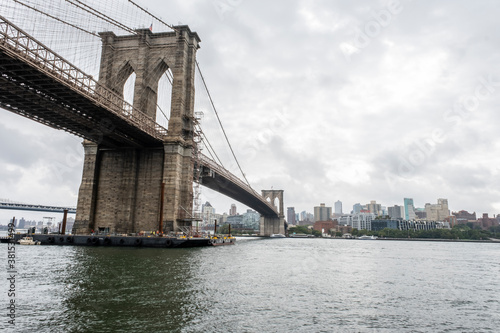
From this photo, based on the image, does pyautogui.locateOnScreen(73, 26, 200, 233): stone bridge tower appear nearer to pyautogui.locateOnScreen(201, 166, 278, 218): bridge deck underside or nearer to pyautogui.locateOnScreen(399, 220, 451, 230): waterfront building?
pyautogui.locateOnScreen(201, 166, 278, 218): bridge deck underside

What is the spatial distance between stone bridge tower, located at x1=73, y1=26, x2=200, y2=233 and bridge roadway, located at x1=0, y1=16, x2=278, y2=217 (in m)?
2.34

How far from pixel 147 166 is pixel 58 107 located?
16279 mm

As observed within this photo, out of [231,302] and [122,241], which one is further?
[122,241]

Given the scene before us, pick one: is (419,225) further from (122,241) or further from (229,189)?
(122,241)

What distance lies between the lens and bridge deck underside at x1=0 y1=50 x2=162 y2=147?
96.6 feet

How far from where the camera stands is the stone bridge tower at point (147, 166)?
47.4 m

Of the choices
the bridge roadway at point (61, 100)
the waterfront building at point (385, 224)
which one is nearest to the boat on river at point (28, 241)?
the bridge roadway at point (61, 100)

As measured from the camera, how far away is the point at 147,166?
50.1m

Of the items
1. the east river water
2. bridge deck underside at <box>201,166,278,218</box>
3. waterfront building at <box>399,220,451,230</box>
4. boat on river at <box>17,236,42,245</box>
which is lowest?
the east river water

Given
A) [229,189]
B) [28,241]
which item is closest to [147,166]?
[28,241]

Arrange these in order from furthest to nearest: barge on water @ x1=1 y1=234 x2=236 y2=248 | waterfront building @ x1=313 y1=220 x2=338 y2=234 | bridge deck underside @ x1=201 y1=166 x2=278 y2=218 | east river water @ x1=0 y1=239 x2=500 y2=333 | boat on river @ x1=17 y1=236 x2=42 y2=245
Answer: waterfront building @ x1=313 y1=220 x2=338 y2=234 → bridge deck underside @ x1=201 y1=166 x2=278 y2=218 → boat on river @ x1=17 y1=236 x2=42 y2=245 → barge on water @ x1=1 y1=234 x2=236 y2=248 → east river water @ x1=0 y1=239 x2=500 y2=333

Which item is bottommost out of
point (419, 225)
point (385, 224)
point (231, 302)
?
point (231, 302)

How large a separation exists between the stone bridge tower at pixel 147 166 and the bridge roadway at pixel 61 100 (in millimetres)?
2339

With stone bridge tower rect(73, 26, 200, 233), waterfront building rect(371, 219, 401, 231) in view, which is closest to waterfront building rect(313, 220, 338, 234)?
waterfront building rect(371, 219, 401, 231)
